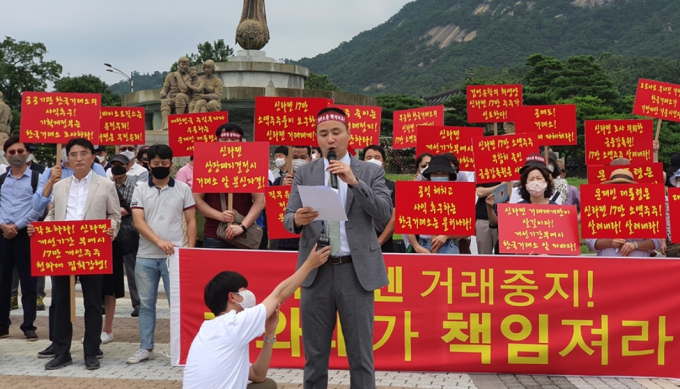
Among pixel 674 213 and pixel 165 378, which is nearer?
pixel 165 378

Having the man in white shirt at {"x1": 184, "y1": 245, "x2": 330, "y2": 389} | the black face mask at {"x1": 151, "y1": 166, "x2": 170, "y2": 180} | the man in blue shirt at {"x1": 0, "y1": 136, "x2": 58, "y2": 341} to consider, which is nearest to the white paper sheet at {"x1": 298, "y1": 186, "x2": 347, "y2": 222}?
the man in white shirt at {"x1": 184, "y1": 245, "x2": 330, "y2": 389}

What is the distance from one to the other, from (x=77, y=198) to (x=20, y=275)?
1.61 m

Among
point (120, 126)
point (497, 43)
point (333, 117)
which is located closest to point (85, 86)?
point (120, 126)

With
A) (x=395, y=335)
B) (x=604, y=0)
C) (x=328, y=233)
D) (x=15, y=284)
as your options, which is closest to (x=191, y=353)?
(x=328, y=233)

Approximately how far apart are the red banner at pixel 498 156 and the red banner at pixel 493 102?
8.35 feet

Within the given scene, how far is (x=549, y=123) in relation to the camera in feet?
32.1

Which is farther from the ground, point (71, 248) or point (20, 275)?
point (71, 248)

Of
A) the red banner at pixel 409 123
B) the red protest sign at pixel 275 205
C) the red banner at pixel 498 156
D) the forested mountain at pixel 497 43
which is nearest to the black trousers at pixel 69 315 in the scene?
the red protest sign at pixel 275 205

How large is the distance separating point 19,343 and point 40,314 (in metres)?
1.64

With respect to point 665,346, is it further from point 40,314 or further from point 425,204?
point 40,314

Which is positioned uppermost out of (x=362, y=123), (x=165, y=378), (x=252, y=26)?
(x=252, y=26)

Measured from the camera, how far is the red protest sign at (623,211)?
22.3 feet

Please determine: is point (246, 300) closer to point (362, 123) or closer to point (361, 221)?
point (361, 221)

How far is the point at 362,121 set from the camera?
970 cm
